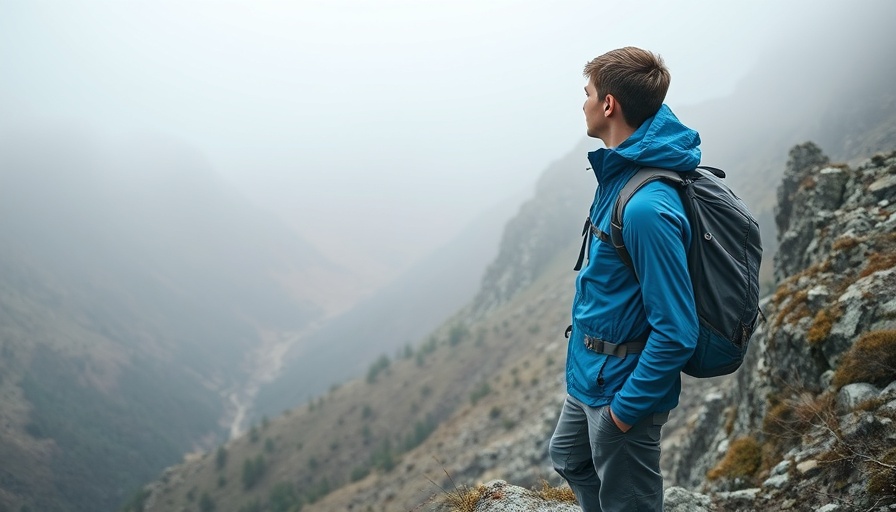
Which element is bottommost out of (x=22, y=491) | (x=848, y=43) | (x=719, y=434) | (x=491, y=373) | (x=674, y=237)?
(x=22, y=491)

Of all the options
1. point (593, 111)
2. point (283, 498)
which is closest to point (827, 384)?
point (593, 111)

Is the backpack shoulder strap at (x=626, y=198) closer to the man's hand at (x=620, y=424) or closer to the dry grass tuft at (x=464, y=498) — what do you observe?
the man's hand at (x=620, y=424)

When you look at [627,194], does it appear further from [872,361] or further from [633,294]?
[872,361]

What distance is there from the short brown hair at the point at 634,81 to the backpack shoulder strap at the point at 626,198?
42 cm

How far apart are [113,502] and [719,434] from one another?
13187 centimetres

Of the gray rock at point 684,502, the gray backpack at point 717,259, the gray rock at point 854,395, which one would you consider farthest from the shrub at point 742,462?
the gray backpack at point 717,259

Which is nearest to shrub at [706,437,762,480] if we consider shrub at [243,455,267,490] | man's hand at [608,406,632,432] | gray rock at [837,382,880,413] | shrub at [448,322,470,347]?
gray rock at [837,382,880,413]

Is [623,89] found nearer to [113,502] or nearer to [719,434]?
[719,434]

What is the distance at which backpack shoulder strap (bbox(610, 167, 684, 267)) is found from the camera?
9.94 feet

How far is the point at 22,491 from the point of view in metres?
97.0

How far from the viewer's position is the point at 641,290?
119 inches

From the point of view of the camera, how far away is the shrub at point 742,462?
7.15 metres

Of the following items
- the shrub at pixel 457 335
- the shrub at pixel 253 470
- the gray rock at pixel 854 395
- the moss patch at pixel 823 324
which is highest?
the moss patch at pixel 823 324

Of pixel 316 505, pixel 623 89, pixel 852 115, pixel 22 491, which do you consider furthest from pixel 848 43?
pixel 22 491
